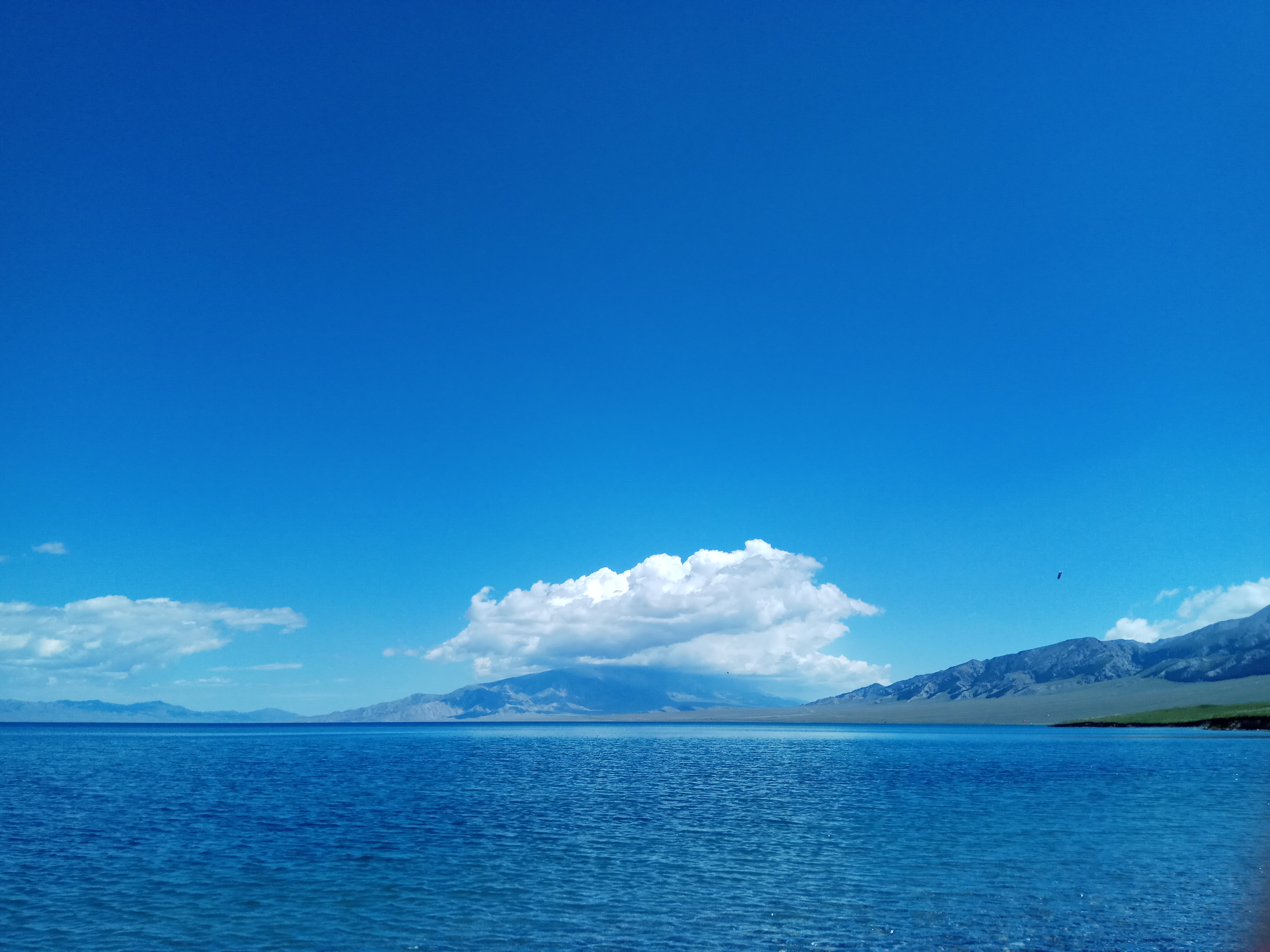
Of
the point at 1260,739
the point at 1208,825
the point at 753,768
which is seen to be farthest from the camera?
the point at 1260,739

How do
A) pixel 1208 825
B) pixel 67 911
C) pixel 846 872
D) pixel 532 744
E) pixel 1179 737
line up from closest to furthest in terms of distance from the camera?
pixel 67 911
pixel 846 872
pixel 1208 825
pixel 1179 737
pixel 532 744

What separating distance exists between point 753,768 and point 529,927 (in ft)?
218

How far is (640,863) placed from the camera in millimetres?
32219

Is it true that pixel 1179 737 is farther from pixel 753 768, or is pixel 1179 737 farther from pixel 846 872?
pixel 846 872

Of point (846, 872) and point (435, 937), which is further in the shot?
point (846, 872)

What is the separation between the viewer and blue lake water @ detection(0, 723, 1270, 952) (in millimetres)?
23078

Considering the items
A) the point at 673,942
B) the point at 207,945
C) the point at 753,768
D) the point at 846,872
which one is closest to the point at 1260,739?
the point at 753,768

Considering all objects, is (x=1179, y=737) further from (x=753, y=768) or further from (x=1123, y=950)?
(x=1123, y=950)

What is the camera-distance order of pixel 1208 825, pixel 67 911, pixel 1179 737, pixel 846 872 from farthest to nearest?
pixel 1179 737 → pixel 1208 825 → pixel 846 872 → pixel 67 911

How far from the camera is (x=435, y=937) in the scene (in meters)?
22.8

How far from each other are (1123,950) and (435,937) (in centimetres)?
1864

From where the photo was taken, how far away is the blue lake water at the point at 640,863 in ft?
75.7

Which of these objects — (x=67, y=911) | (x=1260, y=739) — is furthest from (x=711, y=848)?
(x=1260, y=739)

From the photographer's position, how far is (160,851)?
36.1 meters
